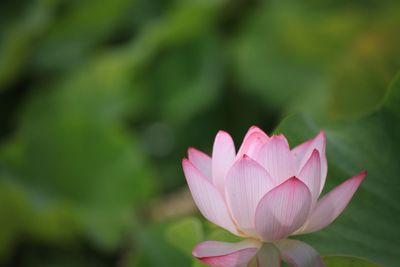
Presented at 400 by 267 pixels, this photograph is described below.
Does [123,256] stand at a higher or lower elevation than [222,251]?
higher

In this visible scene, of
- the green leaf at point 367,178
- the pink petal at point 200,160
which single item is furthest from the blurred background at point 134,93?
the pink petal at point 200,160

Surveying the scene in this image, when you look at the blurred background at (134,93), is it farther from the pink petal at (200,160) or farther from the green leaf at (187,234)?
the pink petal at (200,160)

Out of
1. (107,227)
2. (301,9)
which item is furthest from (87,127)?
(301,9)

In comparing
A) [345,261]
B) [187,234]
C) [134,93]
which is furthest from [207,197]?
[134,93]


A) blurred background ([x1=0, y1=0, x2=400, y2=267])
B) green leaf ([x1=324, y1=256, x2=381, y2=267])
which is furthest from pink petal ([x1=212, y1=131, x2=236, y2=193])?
blurred background ([x1=0, y1=0, x2=400, y2=267])

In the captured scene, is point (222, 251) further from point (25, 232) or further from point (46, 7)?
point (46, 7)

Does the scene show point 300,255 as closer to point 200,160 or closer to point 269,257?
point 269,257
